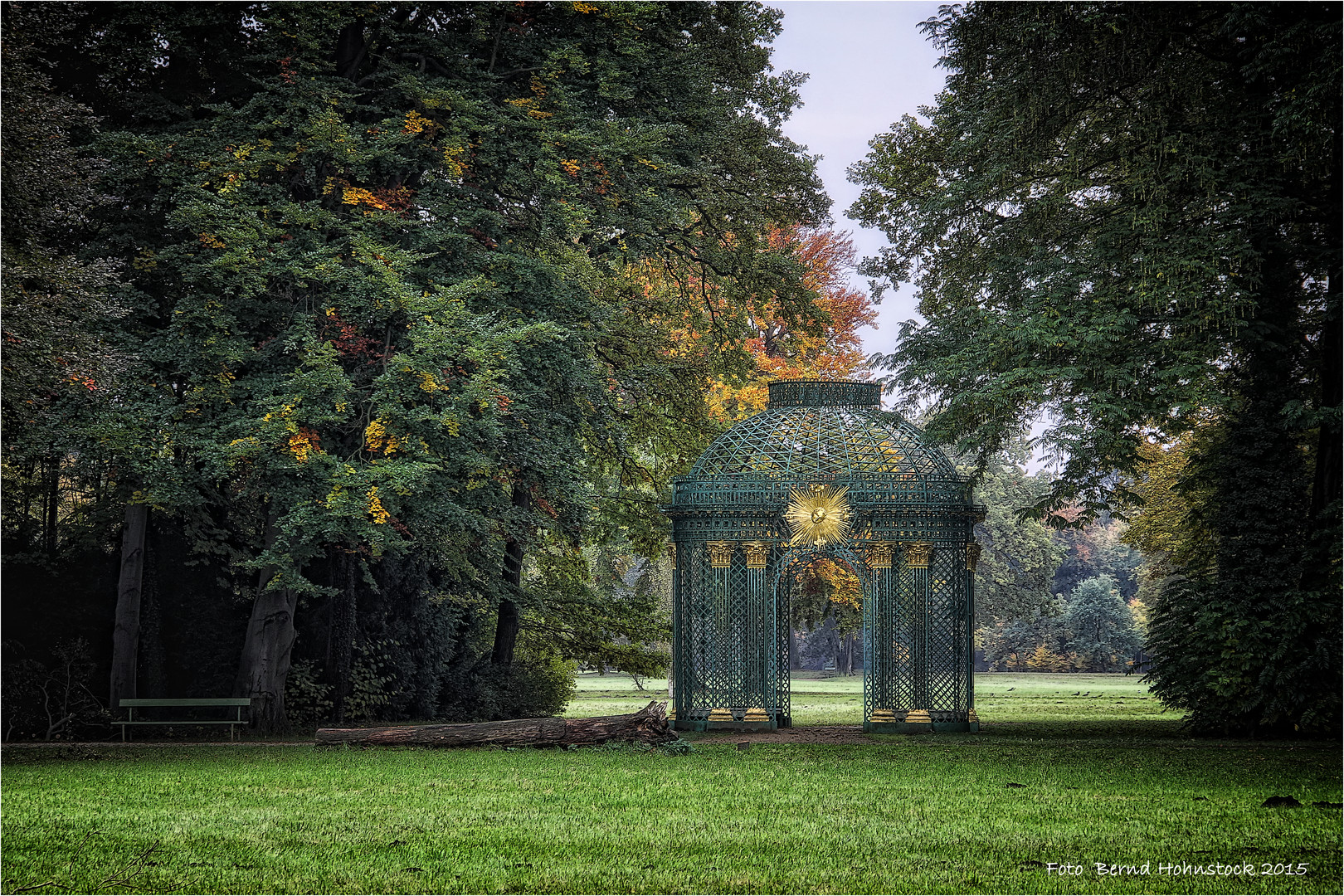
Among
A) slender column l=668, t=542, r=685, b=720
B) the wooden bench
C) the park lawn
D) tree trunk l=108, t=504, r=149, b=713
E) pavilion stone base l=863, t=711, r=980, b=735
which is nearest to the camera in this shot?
the park lawn

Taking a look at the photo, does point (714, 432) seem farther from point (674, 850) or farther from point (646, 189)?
point (674, 850)

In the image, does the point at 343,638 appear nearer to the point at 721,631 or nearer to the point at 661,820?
the point at 721,631

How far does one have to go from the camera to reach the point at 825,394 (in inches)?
786

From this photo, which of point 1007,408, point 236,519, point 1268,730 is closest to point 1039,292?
point 1007,408

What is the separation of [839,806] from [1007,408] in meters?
7.69

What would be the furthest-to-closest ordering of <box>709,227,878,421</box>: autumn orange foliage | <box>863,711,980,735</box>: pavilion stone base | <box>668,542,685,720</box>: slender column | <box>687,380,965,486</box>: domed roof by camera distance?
<box>709,227,878,421</box>: autumn orange foliage → <box>668,542,685,720</box>: slender column → <box>687,380,965,486</box>: domed roof → <box>863,711,980,735</box>: pavilion stone base

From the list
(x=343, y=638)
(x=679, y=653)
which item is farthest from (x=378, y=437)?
(x=343, y=638)

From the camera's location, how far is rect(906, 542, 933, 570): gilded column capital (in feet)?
61.6

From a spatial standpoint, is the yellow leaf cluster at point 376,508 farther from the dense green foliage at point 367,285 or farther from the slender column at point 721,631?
the slender column at point 721,631

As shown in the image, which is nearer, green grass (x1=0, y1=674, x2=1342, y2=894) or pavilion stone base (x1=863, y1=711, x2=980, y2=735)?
green grass (x1=0, y1=674, x2=1342, y2=894)

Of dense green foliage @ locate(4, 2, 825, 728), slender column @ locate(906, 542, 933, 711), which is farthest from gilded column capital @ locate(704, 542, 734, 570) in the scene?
slender column @ locate(906, 542, 933, 711)

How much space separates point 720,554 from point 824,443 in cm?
239

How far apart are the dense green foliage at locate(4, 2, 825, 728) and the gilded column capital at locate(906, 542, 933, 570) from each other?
5145mm

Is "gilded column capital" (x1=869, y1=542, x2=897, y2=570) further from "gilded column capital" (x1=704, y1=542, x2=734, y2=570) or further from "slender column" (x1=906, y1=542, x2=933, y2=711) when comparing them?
"gilded column capital" (x1=704, y1=542, x2=734, y2=570)
